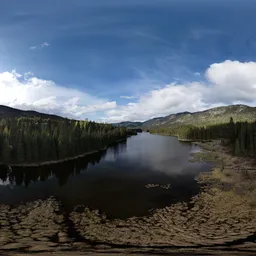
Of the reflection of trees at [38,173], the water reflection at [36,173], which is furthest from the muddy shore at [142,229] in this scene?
the reflection of trees at [38,173]

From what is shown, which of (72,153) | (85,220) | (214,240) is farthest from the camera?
(72,153)

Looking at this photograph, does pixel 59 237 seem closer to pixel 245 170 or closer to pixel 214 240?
pixel 214 240

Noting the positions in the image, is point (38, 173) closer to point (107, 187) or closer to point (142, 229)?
point (107, 187)

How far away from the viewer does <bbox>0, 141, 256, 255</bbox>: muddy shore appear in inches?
1019

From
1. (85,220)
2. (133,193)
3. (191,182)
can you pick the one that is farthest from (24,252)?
(191,182)

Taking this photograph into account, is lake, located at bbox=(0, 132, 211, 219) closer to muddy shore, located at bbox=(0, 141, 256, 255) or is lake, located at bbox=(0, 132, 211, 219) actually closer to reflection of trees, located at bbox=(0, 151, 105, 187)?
reflection of trees, located at bbox=(0, 151, 105, 187)

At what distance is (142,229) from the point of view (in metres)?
32.8

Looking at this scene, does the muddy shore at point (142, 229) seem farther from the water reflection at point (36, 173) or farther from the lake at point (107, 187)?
the water reflection at point (36, 173)

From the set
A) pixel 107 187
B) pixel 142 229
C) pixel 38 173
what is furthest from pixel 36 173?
pixel 142 229

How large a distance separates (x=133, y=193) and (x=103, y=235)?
71.1 feet

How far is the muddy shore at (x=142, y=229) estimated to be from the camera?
25891 mm

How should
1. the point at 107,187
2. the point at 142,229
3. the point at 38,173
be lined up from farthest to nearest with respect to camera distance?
the point at 38,173
the point at 107,187
the point at 142,229

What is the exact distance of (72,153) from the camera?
379 ft

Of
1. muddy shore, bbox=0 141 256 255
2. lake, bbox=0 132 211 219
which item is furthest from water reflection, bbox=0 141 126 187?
muddy shore, bbox=0 141 256 255
